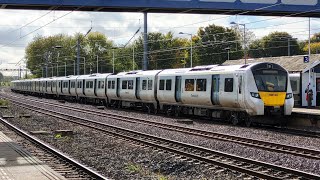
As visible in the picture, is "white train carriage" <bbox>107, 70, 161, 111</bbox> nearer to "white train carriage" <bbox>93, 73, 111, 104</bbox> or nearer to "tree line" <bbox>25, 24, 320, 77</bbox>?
"white train carriage" <bbox>93, 73, 111, 104</bbox>

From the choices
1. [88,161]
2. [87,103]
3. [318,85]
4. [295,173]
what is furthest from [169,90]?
[87,103]

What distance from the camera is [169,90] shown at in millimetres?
26359

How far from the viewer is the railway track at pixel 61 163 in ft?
33.3

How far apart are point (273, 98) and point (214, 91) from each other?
9.69 feet

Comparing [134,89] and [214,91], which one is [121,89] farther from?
[214,91]

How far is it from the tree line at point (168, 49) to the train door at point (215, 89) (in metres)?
37.2

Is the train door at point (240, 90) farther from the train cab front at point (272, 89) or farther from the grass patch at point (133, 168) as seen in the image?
the grass patch at point (133, 168)

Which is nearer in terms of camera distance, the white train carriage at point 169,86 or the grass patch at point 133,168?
the grass patch at point 133,168

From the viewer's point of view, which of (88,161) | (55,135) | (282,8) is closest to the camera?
(88,161)

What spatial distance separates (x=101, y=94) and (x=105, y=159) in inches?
1024

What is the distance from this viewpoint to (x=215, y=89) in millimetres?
21953

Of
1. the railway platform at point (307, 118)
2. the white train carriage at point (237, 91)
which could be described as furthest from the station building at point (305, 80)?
the white train carriage at point (237, 91)

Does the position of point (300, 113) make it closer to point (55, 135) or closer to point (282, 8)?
point (282, 8)

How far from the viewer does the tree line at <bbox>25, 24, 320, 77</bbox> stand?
80250mm
